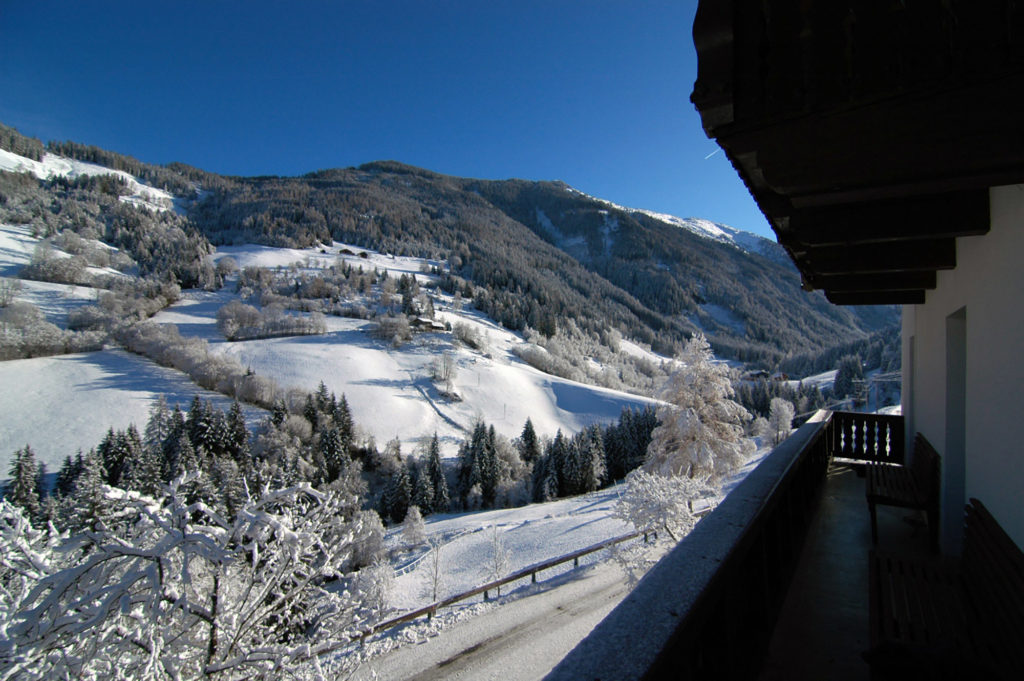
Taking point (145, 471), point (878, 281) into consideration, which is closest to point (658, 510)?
point (878, 281)

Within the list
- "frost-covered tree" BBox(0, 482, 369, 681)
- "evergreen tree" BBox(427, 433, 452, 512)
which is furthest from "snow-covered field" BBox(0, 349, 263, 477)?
"frost-covered tree" BBox(0, 482, 369, 681)

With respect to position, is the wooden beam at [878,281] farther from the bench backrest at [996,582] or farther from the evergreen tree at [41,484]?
the evergreen tree at [41,484]

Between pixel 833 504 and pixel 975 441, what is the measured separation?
2736mm

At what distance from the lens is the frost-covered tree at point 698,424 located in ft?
58.6

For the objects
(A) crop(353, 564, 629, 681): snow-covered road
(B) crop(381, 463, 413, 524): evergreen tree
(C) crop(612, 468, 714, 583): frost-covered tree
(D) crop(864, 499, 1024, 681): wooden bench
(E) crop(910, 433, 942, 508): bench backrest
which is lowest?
(B) crop(381, 463, 413, 524): evergreen tree

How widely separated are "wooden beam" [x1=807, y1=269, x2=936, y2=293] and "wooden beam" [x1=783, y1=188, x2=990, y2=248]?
1.69m

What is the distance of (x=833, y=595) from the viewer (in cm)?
339

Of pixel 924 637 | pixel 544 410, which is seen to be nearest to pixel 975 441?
pixel 924 637

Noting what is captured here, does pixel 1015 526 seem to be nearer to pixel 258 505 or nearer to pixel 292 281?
pixel 258 505

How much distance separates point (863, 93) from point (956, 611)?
2.96 metres

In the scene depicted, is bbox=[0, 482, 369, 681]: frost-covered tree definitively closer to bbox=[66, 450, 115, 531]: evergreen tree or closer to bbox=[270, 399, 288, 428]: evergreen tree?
bbox=[66, 450, 115, 531]: evergreen tree

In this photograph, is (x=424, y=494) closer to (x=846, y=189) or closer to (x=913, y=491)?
(x=913, y=491)

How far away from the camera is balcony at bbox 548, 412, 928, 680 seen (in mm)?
1297

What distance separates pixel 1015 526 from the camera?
242 cm
